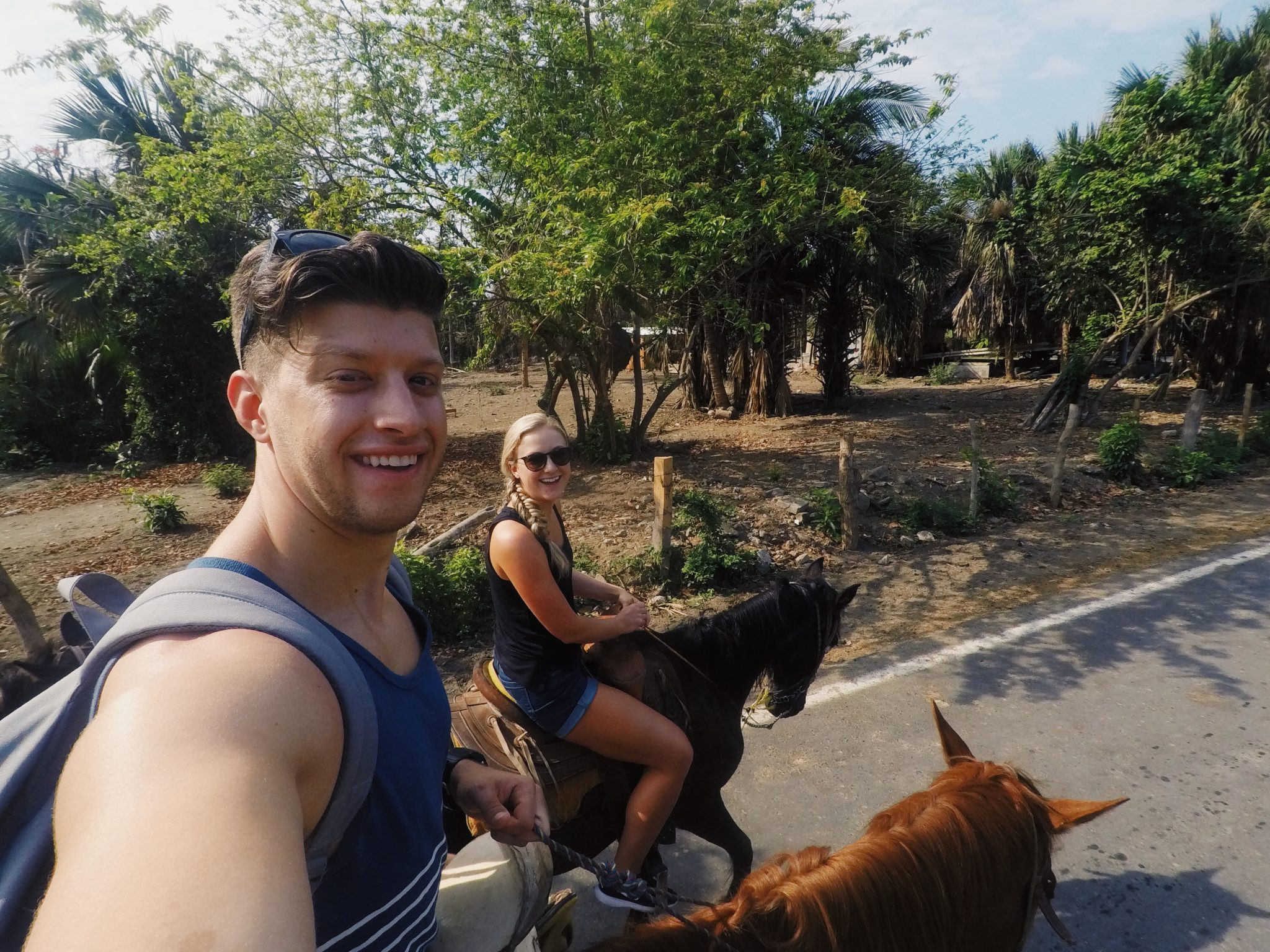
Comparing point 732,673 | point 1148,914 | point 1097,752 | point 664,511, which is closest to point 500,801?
point 732,673

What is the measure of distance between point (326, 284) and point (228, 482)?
1052 cm

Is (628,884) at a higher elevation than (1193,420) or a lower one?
lower

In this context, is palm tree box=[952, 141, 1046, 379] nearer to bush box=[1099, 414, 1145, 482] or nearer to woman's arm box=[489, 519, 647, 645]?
bush box=[1099, 414, 1145, 482]

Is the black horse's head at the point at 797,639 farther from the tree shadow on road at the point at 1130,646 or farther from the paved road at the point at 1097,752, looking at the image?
the tree shadow on road at the point at 1130,646

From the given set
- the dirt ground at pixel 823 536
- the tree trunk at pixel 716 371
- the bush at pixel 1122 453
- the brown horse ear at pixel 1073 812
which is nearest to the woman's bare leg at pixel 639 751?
the brown horse ear at pixel 1073 812

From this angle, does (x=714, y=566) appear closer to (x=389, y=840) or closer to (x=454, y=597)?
(x=454, y=597)

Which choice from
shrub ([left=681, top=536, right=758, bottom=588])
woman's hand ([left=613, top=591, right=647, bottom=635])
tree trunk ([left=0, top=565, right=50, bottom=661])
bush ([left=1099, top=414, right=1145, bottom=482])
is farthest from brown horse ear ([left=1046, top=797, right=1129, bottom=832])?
bush ([left=1099, top=414, right=1145, bottom=482])

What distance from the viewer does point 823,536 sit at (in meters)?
7.12

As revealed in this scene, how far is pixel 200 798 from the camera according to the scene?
73 centimetres

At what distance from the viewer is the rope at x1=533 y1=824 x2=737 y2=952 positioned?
1.46 meters

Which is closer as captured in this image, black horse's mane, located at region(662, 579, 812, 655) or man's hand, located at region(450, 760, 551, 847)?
man's hand, located at region(450, 760, 551, 847)

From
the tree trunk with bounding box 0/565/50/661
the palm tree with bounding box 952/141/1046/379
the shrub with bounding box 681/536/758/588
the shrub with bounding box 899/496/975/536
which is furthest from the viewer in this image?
the palm tree with bounding box 952/141/1046/379

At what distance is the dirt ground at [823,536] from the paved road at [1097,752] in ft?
2.12

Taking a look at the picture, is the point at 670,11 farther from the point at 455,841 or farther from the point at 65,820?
the point at 65,820
